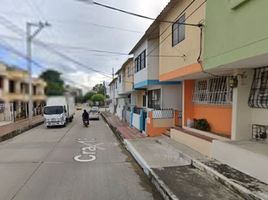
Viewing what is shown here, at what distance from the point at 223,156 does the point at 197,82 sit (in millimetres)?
5997

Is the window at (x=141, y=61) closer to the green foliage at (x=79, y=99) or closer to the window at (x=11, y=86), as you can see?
the green foliage at (x=79, y=99)

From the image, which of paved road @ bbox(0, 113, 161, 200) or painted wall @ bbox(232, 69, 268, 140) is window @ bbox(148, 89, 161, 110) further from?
painted wall @ bbox(232, 69, 268, 140)

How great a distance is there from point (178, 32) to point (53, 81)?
10447 millimetres

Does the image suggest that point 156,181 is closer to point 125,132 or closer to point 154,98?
point 125,132

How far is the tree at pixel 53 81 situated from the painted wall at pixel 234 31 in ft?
13.4

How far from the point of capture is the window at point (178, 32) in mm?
12352

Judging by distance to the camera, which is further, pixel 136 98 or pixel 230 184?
pixel 136 98

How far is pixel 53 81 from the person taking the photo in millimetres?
3559

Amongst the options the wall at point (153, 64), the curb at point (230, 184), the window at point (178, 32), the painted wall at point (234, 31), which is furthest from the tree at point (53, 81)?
the wall at point (153, 64)

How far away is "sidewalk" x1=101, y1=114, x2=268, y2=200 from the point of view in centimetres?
612

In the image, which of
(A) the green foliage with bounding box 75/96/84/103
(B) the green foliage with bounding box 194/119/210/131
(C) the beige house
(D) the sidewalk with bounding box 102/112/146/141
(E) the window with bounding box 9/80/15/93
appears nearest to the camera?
(C) the beige house

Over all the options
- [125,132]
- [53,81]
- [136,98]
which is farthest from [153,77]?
[53,81]

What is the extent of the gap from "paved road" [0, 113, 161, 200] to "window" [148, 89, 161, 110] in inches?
249

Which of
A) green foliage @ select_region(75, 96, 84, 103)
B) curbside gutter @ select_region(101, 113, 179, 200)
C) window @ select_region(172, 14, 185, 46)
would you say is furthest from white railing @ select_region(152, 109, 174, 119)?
green foliage @ select_region(75, 96, 84, 103)
